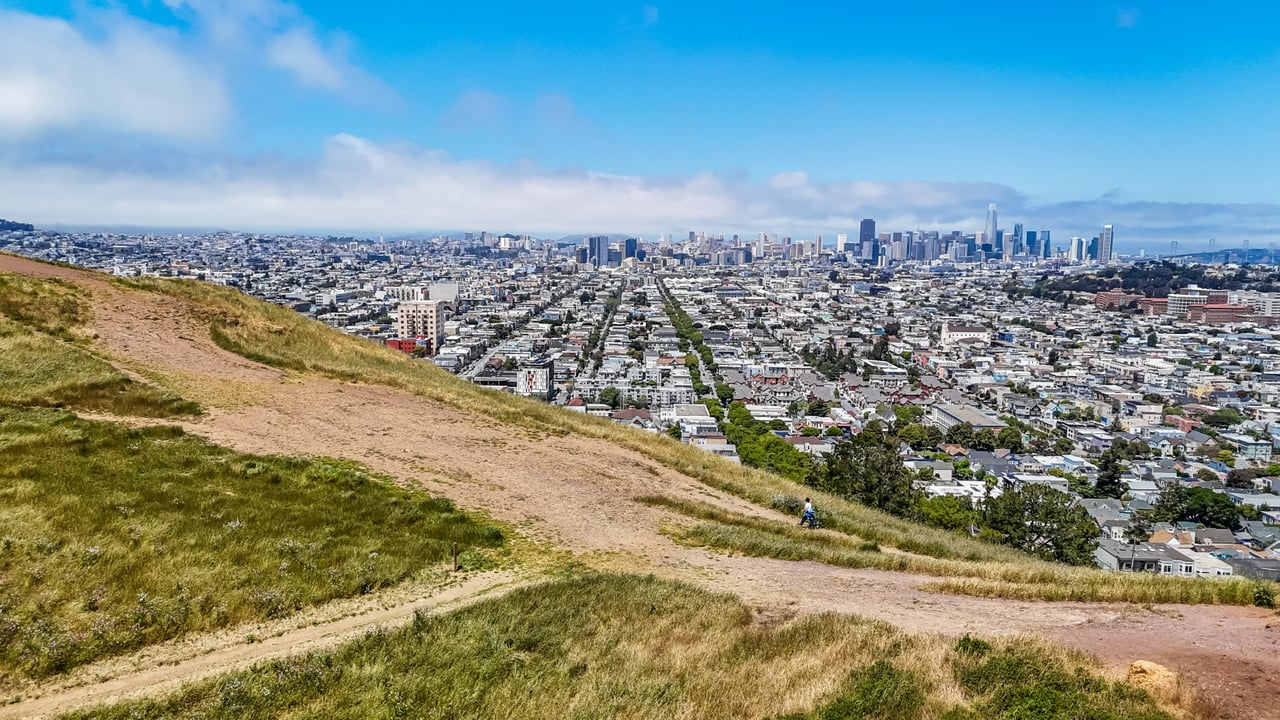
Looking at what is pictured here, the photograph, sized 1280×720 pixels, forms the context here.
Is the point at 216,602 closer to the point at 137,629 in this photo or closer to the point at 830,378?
the point at 137,629

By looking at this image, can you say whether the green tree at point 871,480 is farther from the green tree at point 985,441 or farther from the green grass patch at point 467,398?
the green tree at point 985,441

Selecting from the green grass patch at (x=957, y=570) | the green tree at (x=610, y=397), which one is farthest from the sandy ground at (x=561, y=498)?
the green tree at (x=610, y=397)

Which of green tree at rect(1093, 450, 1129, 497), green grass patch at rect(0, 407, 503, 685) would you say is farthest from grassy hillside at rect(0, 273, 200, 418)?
green tree at rect(1093, 450, 1129, 497)

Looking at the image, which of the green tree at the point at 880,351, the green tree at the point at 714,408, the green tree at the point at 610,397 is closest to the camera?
the green tree at the point at 714,408

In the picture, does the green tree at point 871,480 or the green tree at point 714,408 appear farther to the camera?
the green tree at point 714,408

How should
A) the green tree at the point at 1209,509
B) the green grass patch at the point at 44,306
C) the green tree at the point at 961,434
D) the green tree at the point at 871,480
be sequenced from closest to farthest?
the green grass patch at the point at 44,306, the green tree at the point at 871,480, the green tree at the point at 1209,509, the green tree at the point at 961,434
